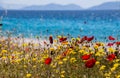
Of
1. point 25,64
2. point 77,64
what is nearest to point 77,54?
point 77,64

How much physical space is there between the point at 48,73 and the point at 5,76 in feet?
3.33

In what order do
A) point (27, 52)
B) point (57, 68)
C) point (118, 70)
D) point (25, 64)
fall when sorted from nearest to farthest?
point (118, 70)
point (57, 68)
point (25, 64)
point (27, 52)

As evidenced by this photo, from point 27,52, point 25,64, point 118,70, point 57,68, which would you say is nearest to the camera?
point 118,70

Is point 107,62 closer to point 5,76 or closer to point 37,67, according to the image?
point 37,67

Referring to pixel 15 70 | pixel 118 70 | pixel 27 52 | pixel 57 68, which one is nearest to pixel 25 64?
pixel 15 70

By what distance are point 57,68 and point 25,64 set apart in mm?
1074

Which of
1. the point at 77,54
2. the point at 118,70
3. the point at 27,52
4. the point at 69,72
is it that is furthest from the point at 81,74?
the point at 27,52

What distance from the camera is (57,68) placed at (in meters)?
8.24

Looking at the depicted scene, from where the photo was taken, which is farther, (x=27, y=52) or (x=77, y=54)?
(x=27, y=52)

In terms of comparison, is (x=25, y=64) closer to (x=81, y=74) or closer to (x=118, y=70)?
(x=81, y=74)

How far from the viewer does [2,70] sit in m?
8.74

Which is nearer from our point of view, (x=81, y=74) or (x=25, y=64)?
(x=81, y=74)

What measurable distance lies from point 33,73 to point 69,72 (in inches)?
33.1

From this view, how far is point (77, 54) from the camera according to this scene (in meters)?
9.11
